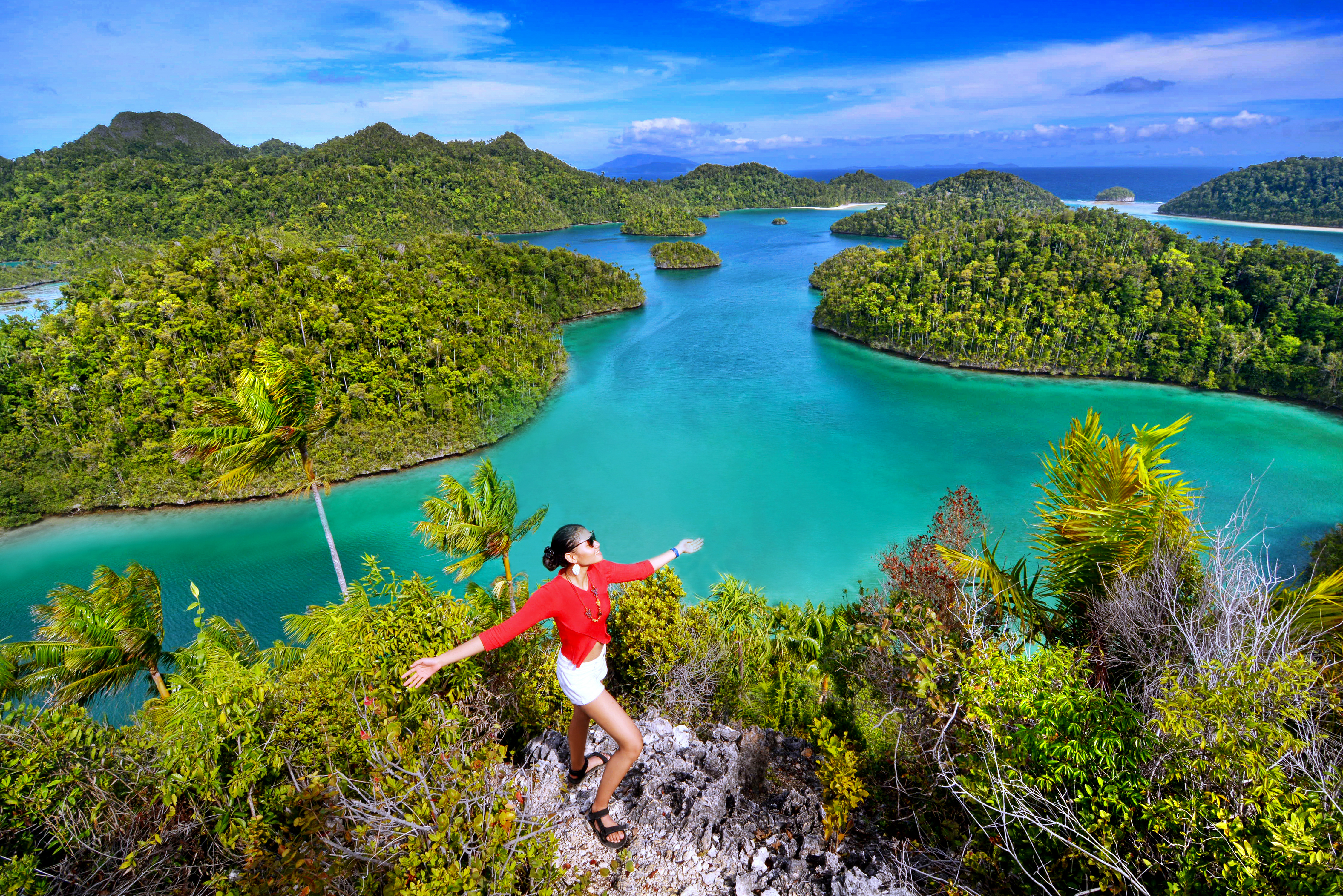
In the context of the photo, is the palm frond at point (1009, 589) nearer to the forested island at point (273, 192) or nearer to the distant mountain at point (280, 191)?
the forested island at point (273, 192)

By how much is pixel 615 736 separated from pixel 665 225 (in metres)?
117

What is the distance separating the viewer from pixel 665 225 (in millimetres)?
111562

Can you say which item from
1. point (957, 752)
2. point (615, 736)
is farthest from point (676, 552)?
point (957, 752)

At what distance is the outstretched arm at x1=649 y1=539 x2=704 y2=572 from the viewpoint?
13.7 feet

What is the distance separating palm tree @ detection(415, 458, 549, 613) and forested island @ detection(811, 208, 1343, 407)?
124 feet

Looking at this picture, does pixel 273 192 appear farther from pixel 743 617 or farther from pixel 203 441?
pixel 743 617

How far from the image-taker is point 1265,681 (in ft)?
10.3

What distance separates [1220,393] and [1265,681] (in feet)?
142

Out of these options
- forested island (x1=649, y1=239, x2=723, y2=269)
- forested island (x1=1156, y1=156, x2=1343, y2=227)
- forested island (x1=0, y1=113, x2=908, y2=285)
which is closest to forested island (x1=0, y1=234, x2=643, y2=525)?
forested island (x1=0, y1=113, x2=908, y2=285)

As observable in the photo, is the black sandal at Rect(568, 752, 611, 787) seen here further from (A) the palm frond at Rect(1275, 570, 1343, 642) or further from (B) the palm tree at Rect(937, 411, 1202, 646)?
(A) the palm frond at Rect(1275, 570, 1343, 642)

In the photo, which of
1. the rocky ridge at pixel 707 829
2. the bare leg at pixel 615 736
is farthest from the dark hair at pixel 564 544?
the rocky ridge at pixel 707 829

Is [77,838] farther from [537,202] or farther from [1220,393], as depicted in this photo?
[537,202]

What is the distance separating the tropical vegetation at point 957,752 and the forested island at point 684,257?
77.4m

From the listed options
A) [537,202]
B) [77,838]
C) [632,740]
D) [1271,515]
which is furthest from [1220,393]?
[537,202]
